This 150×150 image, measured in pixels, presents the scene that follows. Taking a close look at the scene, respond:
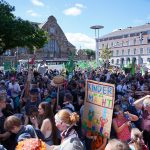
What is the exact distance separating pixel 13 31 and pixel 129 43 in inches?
2620

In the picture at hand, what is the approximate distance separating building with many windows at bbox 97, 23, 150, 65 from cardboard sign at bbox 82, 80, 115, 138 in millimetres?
74100

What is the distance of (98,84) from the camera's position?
5781mm

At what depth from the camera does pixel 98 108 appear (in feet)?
18.5

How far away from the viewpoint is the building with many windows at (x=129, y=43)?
82625 mm

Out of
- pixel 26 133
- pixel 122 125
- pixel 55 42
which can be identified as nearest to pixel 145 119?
pixel 122 125

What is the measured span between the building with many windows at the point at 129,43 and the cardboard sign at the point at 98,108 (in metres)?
74.1

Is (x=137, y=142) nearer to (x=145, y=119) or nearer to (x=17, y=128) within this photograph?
(x=17, y=128)

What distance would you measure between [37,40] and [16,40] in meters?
2.54

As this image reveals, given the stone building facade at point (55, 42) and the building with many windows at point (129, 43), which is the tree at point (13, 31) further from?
the building with many windows at point (129, 43)

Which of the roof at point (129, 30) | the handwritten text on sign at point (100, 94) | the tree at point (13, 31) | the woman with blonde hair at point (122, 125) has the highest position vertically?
the roof at point (129, 30)

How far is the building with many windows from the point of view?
271 ft

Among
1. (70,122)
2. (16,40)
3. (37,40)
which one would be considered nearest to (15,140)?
(70,122)

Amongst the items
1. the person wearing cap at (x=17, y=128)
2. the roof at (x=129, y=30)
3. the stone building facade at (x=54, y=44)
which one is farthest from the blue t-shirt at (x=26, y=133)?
the roof at (x=129, y=30)

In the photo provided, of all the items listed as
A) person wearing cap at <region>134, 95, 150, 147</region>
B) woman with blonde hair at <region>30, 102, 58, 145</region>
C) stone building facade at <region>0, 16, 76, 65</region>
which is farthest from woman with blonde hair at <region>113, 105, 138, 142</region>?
stone building facade at <region>0, 16, 76, 65</region>
